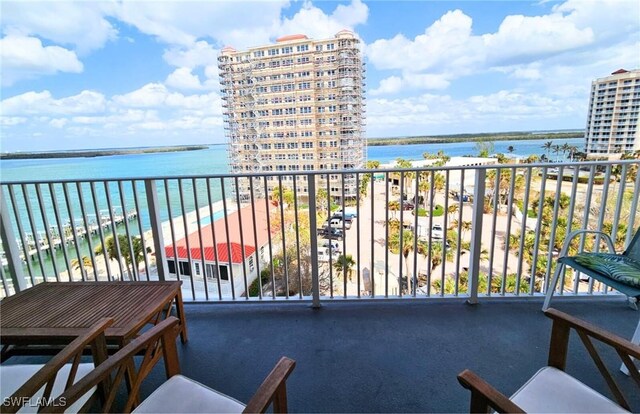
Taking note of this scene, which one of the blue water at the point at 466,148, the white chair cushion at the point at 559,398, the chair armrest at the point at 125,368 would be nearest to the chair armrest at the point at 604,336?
the white chair cushion at the point at 559,398

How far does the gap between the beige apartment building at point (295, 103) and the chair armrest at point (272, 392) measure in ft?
23.1

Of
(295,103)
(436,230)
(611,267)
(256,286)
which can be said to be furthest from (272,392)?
(295,103)

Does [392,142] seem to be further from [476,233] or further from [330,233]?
[330,233]

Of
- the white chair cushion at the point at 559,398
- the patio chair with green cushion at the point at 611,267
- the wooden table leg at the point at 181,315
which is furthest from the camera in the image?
the wooden table leg at the point at 181,315

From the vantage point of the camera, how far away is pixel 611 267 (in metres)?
1.79

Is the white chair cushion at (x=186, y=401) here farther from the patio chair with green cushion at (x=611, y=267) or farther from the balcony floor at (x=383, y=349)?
the patio chair with green cushion at (x=611, y=267)

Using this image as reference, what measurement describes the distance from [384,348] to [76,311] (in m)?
1.79

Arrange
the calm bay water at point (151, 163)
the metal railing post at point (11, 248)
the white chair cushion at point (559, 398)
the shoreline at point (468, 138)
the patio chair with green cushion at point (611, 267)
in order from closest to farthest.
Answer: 1. the white chair cushion at point (559, 398)
2. the patio chair with green cushion at point (611, 267)
3. the metal railing post at point (11, 248)
4. the calm bay water at point (151, 163)
5. the shoreline at point (468, 138)

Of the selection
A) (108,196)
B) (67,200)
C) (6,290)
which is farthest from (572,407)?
(6,290)

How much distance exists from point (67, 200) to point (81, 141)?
379cm

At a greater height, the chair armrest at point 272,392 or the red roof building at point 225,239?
the chair armrest at point 272,392

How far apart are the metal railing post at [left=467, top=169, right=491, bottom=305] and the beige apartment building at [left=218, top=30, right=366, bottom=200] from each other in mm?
5899

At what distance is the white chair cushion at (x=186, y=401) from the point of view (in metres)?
0.97

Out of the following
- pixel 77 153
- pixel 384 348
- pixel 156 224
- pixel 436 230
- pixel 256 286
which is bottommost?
pixel 256 286
